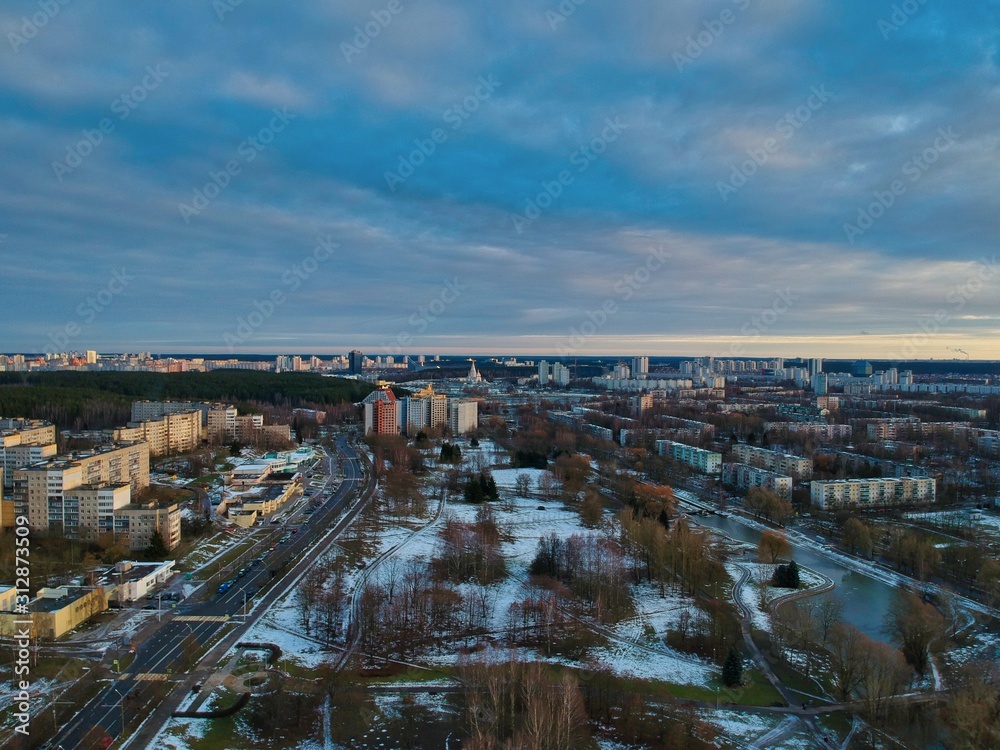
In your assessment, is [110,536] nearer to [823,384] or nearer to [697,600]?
[697,600]

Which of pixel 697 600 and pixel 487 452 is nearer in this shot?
pixel 697 600

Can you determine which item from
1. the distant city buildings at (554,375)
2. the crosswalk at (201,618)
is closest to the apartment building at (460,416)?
the crosswalk at (201,618)

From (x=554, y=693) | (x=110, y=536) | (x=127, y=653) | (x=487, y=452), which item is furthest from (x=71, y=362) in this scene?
(x=554, y=693)

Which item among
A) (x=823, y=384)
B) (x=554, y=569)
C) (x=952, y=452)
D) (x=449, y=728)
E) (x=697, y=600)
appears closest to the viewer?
(x=449, y=728)

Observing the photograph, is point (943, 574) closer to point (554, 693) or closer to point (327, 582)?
point (554, 693)

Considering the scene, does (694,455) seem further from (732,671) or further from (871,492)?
(732,671)

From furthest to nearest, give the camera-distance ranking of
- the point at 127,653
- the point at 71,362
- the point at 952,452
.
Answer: the point at 71,362 → the point at 952,452 → the point at 127,653
